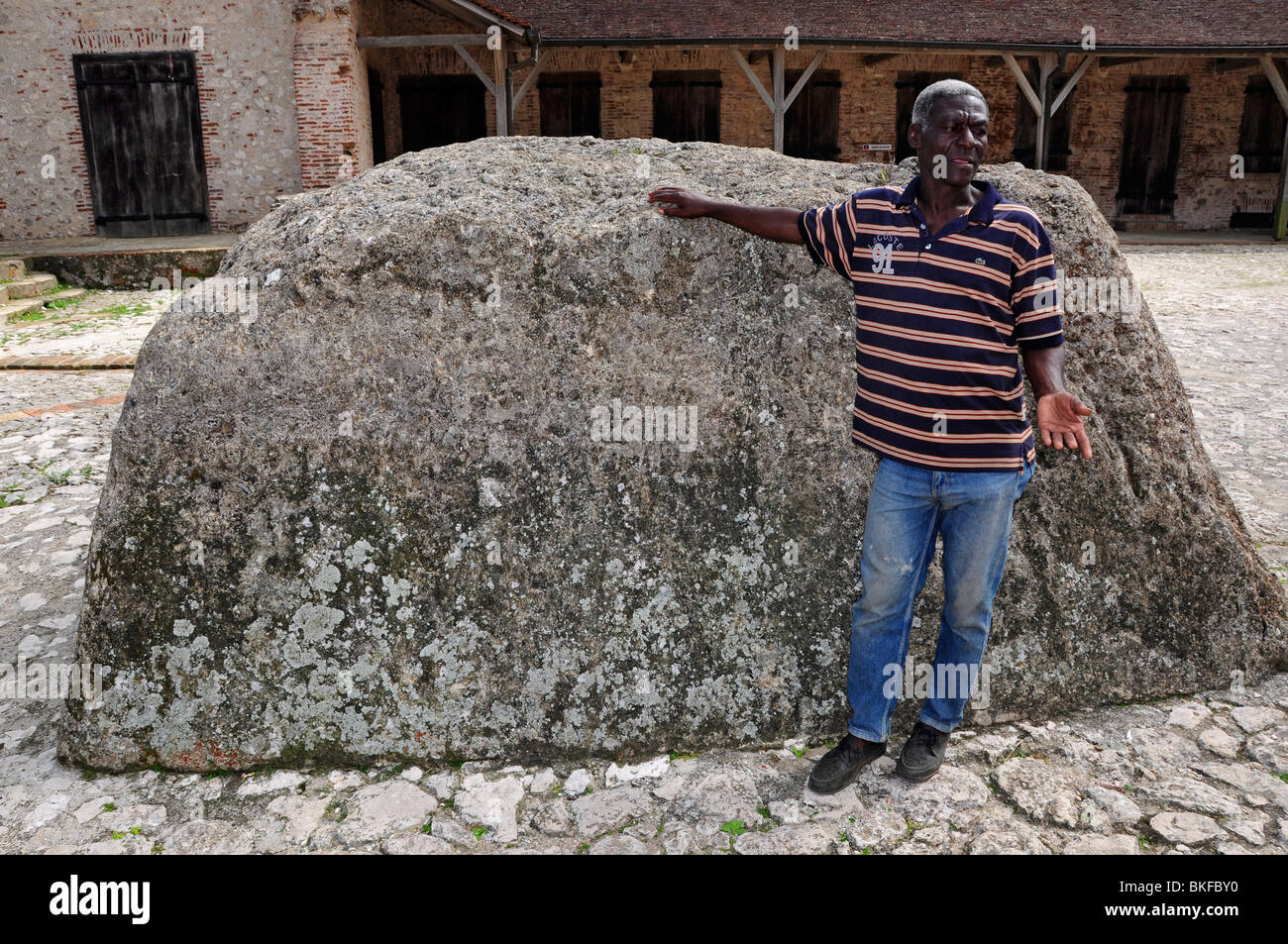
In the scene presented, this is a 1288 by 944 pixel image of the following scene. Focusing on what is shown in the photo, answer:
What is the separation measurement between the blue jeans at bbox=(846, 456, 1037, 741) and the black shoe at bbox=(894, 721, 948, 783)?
43mm

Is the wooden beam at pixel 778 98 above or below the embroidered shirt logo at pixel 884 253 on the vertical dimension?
above

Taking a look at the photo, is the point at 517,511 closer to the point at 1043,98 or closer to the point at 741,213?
the point at 741,213

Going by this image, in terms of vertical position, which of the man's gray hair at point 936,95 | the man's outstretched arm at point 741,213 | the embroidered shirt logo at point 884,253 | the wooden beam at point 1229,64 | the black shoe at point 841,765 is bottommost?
the black shoe at point 841,765

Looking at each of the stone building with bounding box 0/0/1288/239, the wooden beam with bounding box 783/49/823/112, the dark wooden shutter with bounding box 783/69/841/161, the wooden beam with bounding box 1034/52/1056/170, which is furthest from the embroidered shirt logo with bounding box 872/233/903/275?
the dark wooden shutter with bounding box 783/69/841/161

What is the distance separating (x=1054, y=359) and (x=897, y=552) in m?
0.63

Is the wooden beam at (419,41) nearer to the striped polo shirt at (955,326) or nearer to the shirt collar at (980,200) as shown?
the shirt collar at (980,200)

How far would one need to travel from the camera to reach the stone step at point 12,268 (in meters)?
11.3

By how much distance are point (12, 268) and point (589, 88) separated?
9.43 meters

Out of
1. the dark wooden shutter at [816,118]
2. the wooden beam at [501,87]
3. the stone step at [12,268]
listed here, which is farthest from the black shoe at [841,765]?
the dark wooden shutter at [816,118]

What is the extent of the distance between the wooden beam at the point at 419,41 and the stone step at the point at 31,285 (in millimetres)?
4870

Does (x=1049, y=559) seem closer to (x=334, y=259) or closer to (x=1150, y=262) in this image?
(x=334, y=259)

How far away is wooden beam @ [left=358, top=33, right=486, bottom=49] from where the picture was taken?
13.1 m

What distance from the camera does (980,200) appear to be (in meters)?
2.51

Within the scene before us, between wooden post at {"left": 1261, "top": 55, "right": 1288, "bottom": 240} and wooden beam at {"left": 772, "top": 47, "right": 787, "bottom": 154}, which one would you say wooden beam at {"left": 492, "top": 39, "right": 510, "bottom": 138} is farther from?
wooden post at {"left": 1261, "top": 55, "right": 1288, "bottom": 240}
